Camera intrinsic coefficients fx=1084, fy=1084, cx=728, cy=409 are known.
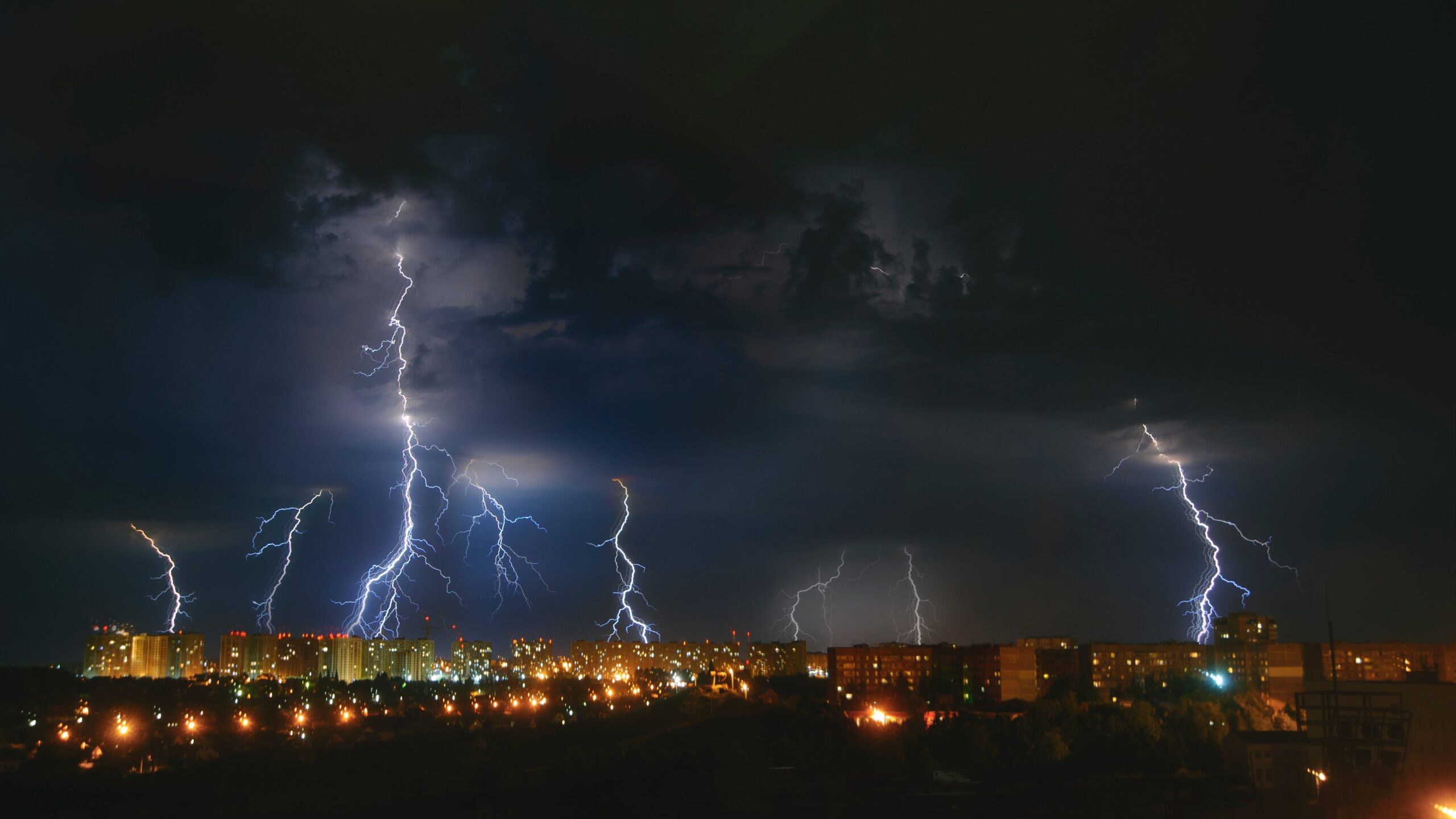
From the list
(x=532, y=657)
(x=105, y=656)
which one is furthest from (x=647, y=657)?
(x=105, y=656)

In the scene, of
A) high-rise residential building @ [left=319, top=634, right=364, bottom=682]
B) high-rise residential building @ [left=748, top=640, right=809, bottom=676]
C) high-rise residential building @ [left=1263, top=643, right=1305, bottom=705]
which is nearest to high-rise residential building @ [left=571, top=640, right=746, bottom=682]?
high-rise residential building @ [left=748, top=640, right=809, bottom=676]

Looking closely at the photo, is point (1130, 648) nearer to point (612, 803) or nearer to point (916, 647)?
point (916, 647)

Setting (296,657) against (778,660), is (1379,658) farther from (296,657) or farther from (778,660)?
(296,657)

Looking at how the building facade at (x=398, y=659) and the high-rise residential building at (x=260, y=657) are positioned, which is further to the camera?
the building facade at (x=398, y=659)

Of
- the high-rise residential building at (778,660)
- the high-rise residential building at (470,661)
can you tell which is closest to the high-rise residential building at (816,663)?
the high-rise residential building at (778,660)

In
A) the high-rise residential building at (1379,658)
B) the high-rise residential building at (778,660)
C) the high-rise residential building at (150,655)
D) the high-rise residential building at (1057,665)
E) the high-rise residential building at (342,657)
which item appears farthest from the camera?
the high-rise residential building at (778,660)

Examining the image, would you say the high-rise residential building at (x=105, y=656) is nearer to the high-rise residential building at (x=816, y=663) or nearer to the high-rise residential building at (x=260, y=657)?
the high-rise residential building at (x=260, y=657)
